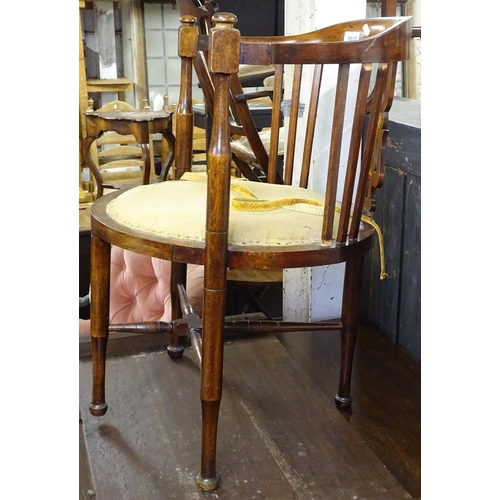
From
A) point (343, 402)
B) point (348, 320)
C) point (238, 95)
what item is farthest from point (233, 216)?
point (238, 95)

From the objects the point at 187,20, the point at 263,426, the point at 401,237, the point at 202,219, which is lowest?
the point at 263,426

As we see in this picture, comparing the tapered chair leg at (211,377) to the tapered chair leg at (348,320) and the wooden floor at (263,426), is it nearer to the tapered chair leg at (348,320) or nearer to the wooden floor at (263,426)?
the wooden floor at (263,426)

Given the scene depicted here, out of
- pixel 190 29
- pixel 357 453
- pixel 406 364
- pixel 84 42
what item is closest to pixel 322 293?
pixel 406 364

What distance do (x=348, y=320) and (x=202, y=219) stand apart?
1.28ft

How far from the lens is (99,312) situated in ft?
3.99

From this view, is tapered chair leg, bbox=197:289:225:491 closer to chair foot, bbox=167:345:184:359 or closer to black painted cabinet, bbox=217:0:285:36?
chair foot, bbox=167:345:184:359

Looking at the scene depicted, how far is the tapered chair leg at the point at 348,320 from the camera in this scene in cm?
121

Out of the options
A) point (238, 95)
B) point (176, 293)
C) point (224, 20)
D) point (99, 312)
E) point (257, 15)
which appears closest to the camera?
point (224, 20)

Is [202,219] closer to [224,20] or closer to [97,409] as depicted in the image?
[224,20]

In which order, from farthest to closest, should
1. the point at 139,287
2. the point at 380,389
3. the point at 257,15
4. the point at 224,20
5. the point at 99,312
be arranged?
1. the point at 257,15
2. the point at 139,287
3. the point at 380,389
4. the point at 99,312
5. the point at 224,20

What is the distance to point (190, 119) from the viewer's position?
4.29 ft

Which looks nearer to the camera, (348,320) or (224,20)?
(224,20)

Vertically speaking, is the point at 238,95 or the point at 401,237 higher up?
the point at 238,95
